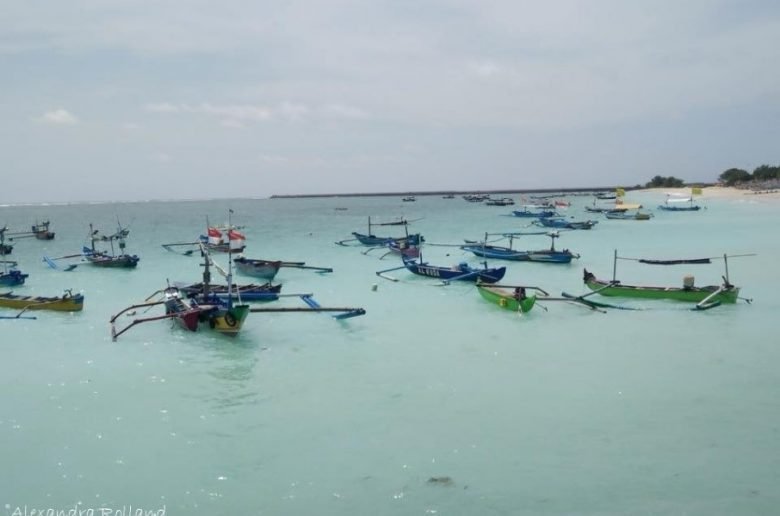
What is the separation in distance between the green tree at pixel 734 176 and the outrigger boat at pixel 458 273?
4151 inches

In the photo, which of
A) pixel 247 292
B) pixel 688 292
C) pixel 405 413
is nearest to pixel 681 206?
pixel 688 292

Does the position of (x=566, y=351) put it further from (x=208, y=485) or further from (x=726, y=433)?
(x=208, y=485)

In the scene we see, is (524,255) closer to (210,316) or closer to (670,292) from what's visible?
(670,292)

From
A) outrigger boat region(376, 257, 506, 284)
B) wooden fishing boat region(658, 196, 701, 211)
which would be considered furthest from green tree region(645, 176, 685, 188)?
outrigger boat region(376, 257, 506, 284)

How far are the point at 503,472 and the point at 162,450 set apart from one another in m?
5.19

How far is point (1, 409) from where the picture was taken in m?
11.2

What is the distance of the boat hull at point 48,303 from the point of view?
64.1 feet

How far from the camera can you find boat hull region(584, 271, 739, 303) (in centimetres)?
1836

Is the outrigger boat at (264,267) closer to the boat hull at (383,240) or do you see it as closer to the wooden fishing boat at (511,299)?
the boat hull at (383,240)

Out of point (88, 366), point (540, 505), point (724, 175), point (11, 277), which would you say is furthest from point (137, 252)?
point (724, 175)

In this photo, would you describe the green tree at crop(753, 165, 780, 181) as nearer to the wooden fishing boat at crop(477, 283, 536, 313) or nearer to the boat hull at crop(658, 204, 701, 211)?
the boat hull at crop(658, 204, 701, 211)

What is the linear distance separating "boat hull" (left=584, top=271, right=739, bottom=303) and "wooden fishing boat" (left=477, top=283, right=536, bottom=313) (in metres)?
3.32

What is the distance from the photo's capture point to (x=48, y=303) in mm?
19453

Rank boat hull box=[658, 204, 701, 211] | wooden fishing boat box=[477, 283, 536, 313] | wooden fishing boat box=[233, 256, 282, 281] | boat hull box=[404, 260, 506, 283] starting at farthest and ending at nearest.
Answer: boat hull box=[658, 204, 701, 211]
wooden fishing boat box=[233, 256, 282, 281]
boat hull box=[404, 260, 506, 283]
wooden fishing boat box=[477, 283, 536, 313]
